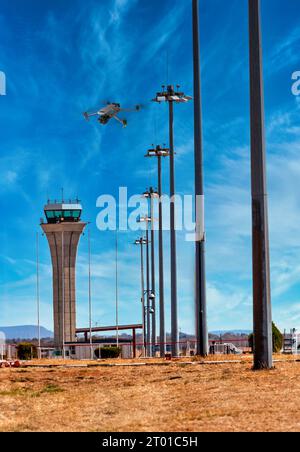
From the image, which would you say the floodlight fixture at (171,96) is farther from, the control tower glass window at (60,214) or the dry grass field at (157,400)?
the control tower glass window at (60,214)

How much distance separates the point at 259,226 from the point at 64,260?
238ft

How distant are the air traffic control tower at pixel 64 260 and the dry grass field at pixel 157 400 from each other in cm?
6840

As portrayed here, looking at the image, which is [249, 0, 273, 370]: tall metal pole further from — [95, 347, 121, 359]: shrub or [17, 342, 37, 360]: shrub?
[17, 342, 37, 360]: shrub

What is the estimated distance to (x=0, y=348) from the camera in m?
62.5

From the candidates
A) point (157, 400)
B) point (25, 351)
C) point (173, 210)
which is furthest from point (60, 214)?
point (157, 400)

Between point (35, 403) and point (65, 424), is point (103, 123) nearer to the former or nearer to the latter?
point (35, 403)

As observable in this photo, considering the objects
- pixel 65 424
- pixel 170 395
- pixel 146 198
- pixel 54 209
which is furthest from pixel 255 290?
pixel 54 209

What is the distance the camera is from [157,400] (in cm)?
1797

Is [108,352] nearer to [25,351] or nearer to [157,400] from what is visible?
[25,351]

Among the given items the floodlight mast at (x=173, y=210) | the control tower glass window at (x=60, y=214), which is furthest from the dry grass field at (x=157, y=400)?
the control tower glass window at (x=60, y=214)

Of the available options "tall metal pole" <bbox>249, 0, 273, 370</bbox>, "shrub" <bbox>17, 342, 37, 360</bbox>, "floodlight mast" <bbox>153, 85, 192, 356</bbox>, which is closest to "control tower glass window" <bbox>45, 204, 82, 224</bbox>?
"shrub" <bbox>17, 342, 37, 360</bbox>

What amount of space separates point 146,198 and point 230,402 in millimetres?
59993

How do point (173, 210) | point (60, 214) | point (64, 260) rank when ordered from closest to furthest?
point (173, 210)
point (64, 260)
point (60, 214)

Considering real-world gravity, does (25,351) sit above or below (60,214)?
below
